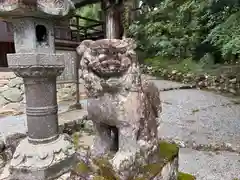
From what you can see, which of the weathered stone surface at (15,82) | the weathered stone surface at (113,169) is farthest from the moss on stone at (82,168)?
the weathered stone surface at (15,82)

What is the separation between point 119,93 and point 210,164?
1.80 metres

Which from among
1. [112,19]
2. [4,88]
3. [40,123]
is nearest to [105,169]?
[40,123]

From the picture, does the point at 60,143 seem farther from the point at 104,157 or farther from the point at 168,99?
the point at 168,99

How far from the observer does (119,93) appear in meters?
1.21

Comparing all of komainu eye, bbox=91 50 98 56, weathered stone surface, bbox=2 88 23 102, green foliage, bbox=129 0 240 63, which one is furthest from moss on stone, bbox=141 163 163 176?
green foliage, bbox=129 0 240 63

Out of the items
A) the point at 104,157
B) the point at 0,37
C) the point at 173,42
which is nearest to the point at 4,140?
the point at 104,157

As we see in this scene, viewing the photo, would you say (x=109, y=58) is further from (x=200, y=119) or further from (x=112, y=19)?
(x=112, y=19)

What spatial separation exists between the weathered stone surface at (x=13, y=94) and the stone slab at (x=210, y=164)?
462cm

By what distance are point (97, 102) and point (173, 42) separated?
7814 mm

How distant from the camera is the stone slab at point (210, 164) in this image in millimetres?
2232

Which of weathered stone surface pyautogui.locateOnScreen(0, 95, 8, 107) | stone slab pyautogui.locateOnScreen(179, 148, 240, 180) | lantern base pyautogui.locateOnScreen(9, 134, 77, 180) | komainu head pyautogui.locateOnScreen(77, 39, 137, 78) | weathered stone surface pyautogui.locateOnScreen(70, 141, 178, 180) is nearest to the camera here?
komainu head pyautogui.locateOnScreen(77, 39, 137, 78)

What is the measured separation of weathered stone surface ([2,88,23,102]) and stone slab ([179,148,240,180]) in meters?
4.62

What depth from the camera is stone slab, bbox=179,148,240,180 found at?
2.23 meters

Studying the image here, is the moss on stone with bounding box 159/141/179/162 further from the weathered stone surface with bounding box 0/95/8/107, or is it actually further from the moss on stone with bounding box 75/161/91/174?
the weathered stone surface with bounding box 0/95/8/107
